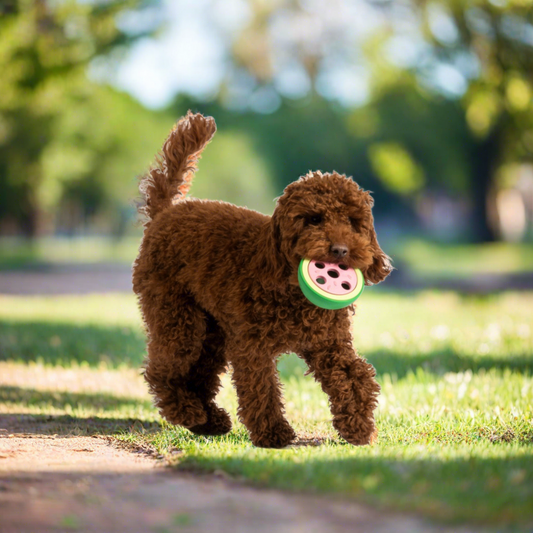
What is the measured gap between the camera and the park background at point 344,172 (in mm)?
4438

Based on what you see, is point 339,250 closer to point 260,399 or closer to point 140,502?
point 260,399

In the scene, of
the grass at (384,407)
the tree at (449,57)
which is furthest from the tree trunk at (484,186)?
the grass at (384,407)

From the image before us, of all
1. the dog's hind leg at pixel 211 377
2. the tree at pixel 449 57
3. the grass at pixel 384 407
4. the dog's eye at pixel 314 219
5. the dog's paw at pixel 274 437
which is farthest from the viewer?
the tree at pixel 449 57

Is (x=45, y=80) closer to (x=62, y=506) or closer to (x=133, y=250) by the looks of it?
(x=62, y=506)

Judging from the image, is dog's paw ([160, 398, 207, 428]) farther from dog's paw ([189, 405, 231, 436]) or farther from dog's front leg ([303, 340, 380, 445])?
dog's front leg ([303, 340, 380, 445])

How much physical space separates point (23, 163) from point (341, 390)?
27926 mm

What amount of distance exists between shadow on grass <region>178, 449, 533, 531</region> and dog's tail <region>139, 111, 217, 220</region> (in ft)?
7.23

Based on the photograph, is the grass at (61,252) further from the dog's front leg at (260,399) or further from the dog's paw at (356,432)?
the dog's paw at (356,432)

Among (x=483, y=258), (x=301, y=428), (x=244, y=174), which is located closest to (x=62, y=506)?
(x=301, y=428)

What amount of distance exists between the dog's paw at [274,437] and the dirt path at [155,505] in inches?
30.3

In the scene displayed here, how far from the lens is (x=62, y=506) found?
3131mm

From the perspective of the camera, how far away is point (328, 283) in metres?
4.16

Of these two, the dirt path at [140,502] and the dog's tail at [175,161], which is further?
the dog's tail at [175,161]

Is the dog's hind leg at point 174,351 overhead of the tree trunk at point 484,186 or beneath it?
beneath
